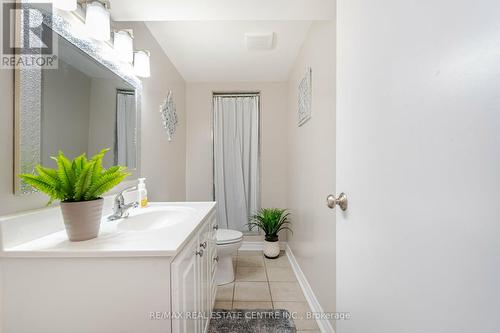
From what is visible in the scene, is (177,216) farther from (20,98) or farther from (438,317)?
(438,317)

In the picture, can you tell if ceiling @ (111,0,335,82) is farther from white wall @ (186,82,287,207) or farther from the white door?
the white door

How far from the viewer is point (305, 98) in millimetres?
2004

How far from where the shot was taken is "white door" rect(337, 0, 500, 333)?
1.06 ft

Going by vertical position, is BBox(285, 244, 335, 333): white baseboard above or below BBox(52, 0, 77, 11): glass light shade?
below

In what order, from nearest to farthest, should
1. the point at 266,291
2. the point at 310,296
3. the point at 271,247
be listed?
the point at 310,296 < the point at 266,291 < the point at 271,247

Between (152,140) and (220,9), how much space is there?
3.57 ft

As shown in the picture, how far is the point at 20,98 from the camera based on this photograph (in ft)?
2.56

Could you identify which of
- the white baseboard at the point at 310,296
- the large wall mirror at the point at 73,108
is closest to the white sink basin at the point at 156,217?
the large wall mirror at the point at 73,108

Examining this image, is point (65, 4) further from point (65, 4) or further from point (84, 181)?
point (84, 181)

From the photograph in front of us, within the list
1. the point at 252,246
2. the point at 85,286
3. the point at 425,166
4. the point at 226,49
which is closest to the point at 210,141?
the point at 226,49

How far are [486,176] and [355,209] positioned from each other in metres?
0.37

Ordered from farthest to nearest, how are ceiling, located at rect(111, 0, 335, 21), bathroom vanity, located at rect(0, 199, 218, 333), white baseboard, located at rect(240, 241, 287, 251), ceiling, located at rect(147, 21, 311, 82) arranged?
white baseboard, located at rect(240, 241, 287, 251)
ceiling, located at rect(147, 21, 311, 82)
ceiling, located at rect(111, 0, 335, 21)
bathroom vanity, located at rect(0, 199, 218, 333)

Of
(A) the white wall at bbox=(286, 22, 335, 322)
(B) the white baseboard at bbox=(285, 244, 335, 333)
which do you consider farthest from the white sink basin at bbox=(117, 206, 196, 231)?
(B) the white baseboard at bbox=(285, 244, 335, 333)

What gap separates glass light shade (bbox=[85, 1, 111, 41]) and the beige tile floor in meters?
1.92
